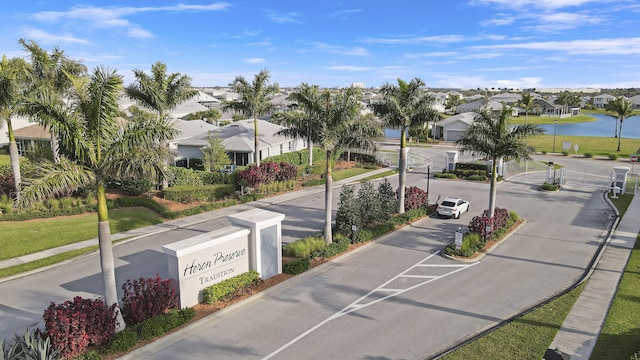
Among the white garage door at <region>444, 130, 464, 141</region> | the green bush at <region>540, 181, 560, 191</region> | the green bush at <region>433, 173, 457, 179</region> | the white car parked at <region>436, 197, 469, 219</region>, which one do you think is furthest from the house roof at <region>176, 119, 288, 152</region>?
the white garage door at <region>444, 130, 464, 141</region>

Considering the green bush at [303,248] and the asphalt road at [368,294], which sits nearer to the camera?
the asphalt road at [368,294]

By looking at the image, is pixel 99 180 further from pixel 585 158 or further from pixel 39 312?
pixel 585 158

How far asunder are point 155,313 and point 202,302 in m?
1.81

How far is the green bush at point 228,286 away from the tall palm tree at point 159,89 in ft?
46.5

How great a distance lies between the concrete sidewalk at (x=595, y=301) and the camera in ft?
41.5

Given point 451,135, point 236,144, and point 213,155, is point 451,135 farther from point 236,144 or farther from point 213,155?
point 213,155

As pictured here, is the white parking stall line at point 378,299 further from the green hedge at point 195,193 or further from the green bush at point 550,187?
the green bush at point 550,187

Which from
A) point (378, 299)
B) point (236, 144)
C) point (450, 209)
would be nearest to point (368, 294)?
point (378, 299)

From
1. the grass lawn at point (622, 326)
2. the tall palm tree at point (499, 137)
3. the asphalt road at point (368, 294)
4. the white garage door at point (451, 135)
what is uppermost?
the tall palm tree at point (499, 137)

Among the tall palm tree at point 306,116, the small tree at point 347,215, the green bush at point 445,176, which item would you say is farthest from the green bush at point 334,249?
the green bush at point 445,176

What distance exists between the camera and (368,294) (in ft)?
54.1

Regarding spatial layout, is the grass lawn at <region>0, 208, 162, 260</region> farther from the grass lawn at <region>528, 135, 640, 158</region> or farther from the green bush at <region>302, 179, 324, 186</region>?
the grass lawn at <region>528, 135, 640, 158</region>

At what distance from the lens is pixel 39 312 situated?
15.1m

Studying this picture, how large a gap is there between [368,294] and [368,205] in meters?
7.77
